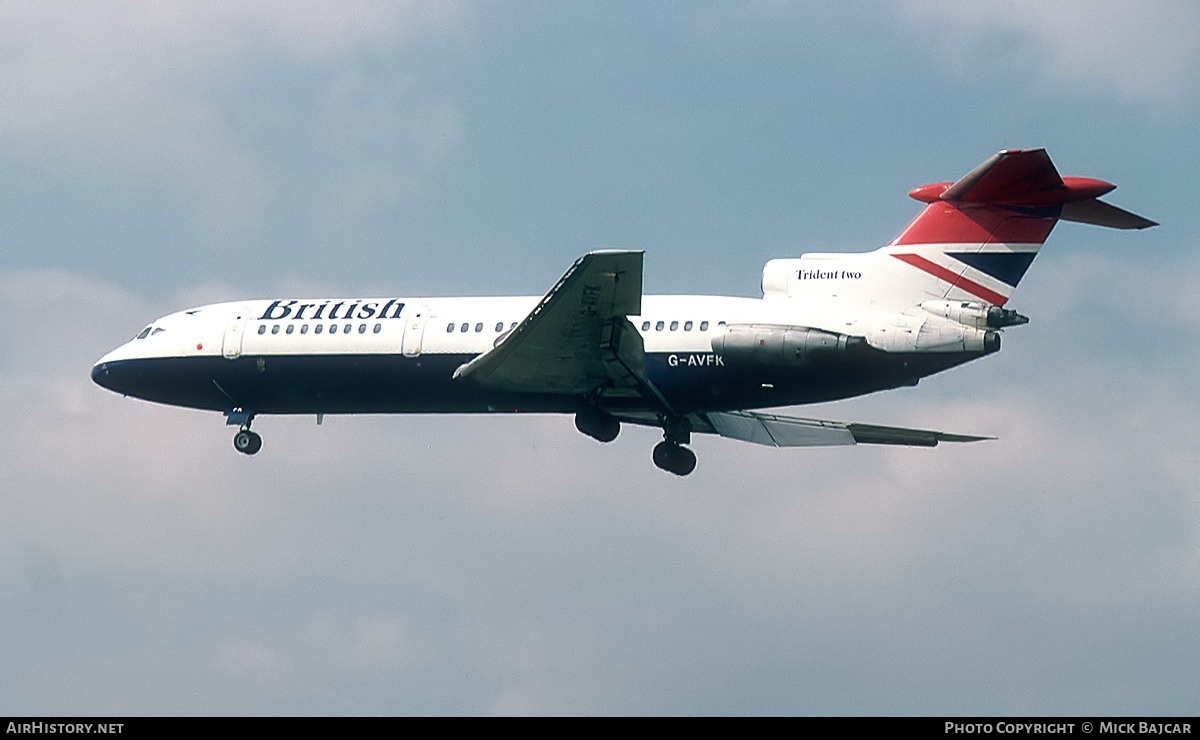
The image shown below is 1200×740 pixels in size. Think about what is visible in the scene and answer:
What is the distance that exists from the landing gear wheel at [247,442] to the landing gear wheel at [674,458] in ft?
33.5

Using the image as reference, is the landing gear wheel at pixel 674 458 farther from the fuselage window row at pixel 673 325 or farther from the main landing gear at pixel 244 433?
the main landing gear at pixel 244 433

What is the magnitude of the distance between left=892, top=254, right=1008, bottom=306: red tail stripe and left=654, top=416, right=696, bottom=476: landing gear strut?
7201 millimetres

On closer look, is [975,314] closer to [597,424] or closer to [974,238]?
[974,238]

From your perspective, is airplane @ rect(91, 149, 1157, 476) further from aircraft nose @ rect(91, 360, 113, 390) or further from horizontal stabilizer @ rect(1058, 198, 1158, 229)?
aircraft nose @ rect(91, 360, 113, 390)

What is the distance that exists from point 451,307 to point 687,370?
6.55m

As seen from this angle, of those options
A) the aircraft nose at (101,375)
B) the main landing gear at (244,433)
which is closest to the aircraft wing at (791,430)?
the main landing gear at (244,433)

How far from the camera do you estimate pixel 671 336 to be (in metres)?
40.5

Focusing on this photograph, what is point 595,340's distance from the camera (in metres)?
39.7

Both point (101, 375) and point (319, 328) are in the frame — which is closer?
point (319, 328)

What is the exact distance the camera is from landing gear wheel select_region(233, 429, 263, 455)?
151 feet

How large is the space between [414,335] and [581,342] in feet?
16.4

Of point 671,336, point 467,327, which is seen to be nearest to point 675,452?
point 671,336

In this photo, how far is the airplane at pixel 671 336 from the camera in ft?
126
